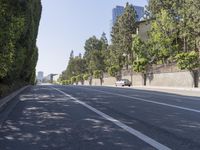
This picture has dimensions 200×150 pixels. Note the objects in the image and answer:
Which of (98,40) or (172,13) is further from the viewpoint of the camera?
(98,40)

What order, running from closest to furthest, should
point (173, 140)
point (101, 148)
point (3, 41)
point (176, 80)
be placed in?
point (101, 148) < point (173, 140) < point (3, 41) < point (176, 80)

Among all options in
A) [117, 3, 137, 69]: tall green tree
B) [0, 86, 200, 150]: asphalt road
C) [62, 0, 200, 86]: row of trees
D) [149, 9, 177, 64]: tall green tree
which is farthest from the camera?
[117, 3, 137, 69]: tall green tree

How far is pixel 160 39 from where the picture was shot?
6762 cm

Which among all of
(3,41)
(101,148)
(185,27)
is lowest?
(101,148)

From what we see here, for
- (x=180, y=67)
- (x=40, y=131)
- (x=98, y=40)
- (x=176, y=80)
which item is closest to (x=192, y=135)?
(x=40, y=131)

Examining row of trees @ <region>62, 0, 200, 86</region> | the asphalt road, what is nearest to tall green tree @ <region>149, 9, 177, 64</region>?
row of trees @ <region>62, 0, 200, 86</region>

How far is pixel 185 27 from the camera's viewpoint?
5869cm

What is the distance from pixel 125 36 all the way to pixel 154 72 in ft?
61.5

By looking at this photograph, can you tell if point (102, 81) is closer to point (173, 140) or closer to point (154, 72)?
point (154, 72)

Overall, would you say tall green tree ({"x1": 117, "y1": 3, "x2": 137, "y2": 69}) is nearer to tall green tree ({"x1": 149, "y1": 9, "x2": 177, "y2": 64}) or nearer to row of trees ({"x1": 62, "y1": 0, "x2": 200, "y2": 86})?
row of trees ({"x1": 62, "y1": 0, "x2": 200, "y2": 86})

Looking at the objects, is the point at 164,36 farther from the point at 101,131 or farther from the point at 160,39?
Answer: the point at 101,131

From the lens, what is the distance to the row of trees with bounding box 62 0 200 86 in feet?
183

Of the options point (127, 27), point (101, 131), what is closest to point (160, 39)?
point (127, 27)

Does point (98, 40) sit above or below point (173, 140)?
above
